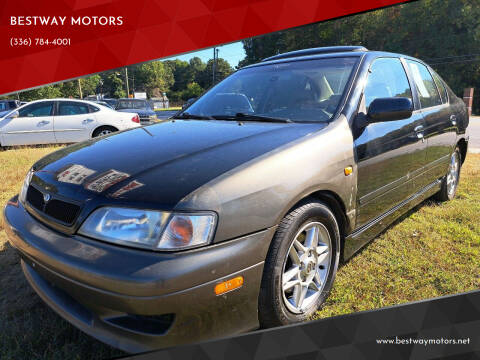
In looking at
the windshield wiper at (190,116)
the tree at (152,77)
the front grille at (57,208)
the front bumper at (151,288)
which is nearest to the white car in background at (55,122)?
the windshield wiper at (190,116)

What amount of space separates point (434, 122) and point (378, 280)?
1.71 m

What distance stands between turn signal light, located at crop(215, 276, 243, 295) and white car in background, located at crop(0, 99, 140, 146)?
8.02 meters

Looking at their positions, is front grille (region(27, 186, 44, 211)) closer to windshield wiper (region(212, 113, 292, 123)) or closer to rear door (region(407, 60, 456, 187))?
windshield wiper (region(212, 113, 292, 123))

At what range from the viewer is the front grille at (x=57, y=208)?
5.03 feet

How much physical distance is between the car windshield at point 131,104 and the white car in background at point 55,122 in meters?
5.56

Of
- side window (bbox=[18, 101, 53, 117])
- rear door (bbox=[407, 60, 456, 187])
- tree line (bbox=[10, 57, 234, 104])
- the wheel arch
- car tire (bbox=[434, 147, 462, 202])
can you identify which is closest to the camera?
the wheel arch

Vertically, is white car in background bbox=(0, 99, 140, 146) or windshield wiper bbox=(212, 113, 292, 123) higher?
windshield wiper bbox=(212, 113, 292, 123)

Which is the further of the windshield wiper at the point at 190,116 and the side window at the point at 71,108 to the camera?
the side window at the point at 71,108

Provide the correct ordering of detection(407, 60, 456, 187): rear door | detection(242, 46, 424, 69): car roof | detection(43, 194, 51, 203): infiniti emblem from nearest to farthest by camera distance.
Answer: detection(43, 194, 51, 203): infiniti emblem
detection(242, 46, 424, 69): car roof
detection(407, 60, 456, 187): rear door

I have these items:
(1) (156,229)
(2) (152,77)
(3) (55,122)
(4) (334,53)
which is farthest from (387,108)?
(2) (152,77)

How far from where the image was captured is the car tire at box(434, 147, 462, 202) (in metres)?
3.76

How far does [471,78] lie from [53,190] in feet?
130

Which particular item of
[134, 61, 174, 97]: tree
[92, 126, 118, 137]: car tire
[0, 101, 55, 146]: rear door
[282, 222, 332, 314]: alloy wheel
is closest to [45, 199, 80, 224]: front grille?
[282, 222, 332, 314]: alloy wheel

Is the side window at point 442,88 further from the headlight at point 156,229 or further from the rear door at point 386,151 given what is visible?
the headlight at point 156,229
